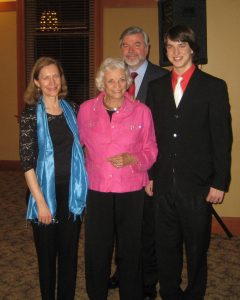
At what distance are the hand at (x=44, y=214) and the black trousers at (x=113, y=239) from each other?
24 cm

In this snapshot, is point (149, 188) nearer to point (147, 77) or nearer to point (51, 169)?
point (51, 169)

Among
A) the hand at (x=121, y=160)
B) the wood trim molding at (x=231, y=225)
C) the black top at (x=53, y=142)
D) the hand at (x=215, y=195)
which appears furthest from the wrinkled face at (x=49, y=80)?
the wood trim molding at (x=231, y=225)

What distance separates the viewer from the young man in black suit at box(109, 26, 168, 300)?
2.51 meters

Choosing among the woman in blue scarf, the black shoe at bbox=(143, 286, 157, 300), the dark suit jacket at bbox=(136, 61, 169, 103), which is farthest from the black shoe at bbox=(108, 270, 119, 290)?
the dark suit jacket at bbox=(136, 61, 169, 103)

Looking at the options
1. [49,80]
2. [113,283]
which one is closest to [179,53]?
[49,80]

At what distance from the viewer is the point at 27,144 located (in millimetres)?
1941

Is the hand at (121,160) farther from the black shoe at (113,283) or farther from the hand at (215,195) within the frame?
the black shoe at (113,283)

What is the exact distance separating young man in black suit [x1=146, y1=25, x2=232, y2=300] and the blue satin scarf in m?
0.47

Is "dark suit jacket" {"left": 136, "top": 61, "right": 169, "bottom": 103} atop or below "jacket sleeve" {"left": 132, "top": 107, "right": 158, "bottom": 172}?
atop

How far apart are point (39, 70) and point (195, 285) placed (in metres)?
1.52

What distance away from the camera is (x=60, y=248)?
2109 millimetres

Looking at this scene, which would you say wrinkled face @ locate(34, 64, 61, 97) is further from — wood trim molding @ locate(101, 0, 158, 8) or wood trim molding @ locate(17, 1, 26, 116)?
wood trim molding @ locate(17, 1, 26, 116)

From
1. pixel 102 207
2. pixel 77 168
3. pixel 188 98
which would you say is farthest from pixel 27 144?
pixel 188 98

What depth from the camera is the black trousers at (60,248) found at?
205 cm
